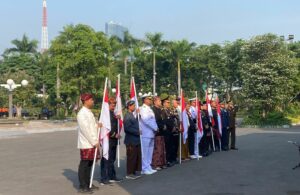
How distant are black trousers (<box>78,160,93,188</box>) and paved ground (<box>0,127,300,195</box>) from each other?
0.94 feet

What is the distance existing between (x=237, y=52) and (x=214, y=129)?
1550 inches

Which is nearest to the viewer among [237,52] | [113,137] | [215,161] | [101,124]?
[101,124]

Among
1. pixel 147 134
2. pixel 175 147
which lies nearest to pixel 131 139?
pixel 147 134

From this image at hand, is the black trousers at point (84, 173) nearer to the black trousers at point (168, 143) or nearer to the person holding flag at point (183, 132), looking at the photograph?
the black trousers at point (168, 143)

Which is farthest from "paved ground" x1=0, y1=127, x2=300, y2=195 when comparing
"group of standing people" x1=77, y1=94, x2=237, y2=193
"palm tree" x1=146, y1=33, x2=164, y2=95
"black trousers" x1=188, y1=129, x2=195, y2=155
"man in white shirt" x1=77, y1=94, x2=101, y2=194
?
Answer: "palm tree" x1=146, y1=33, x2=164, y2=95

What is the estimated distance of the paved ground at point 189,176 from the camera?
366 inches

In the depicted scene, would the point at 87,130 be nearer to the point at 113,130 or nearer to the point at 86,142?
the point at 86,142

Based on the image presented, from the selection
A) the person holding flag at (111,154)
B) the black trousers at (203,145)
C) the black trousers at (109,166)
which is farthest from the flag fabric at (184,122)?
the black trousers at (109,166)

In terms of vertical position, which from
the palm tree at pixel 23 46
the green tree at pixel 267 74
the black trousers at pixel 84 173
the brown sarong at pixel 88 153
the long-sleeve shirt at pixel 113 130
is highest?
the palm tree at pixel 23 46

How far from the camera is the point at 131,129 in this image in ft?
36.3

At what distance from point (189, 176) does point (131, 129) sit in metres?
1.68

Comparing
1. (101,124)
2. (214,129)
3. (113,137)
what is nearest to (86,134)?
(101,124)

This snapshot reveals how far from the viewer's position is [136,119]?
36.8ft

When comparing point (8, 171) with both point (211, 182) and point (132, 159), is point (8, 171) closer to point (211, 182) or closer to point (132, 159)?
point (132, 159)
